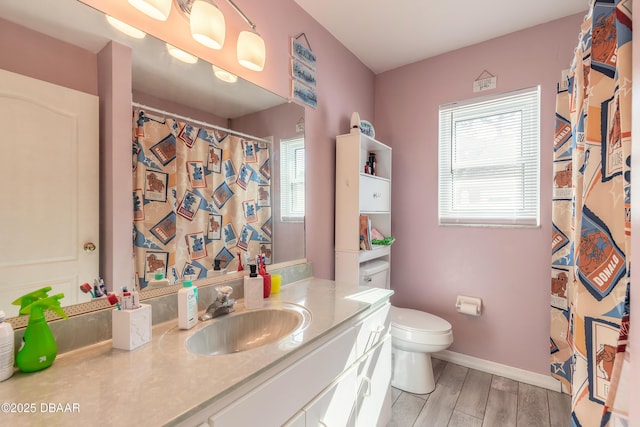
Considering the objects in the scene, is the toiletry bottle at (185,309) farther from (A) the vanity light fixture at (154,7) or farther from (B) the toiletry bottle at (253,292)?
(A) the vanity light fixture at (154,7)

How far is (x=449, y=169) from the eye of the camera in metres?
2.24

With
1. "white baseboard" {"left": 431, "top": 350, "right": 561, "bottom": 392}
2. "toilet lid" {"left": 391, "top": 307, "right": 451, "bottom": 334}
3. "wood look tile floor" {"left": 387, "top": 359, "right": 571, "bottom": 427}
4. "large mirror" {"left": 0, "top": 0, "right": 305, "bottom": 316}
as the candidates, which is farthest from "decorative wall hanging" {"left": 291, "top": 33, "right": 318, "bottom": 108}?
"white baseboard" {"left": 431, "top": 350, "right": 561, "bottom": 392}

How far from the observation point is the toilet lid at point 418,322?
182 cm

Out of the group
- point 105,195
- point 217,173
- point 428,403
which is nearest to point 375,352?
point 428,403

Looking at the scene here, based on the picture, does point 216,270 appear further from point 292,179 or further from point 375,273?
point 375,273

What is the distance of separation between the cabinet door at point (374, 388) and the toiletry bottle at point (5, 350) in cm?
110

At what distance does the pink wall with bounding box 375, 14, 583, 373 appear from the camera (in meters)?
1.89

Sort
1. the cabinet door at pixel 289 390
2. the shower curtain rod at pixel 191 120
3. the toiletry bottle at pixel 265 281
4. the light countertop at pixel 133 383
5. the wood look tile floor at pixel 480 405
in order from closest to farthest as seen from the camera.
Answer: the light countertop at pixel 133 383 → the cabinet door at pixel 289 390 → the shower curtain rod at pixel 191 120 → the toiletry bottle at pixel 265 281 → the wood look tile floor at pixel 480 405

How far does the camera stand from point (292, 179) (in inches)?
66.2

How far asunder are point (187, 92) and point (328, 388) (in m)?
1.30

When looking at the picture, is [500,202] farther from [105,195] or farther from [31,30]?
[31,30]

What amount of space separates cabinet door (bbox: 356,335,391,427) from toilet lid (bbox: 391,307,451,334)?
1.45ft

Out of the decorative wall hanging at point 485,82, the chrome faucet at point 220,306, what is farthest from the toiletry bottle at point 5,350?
the decorative wall hanging at point 485,82

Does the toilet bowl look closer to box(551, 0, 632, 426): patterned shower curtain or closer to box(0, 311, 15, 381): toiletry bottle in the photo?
box(551, 0, 632, 426): patterned shower curtain
